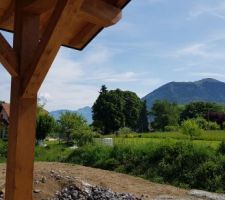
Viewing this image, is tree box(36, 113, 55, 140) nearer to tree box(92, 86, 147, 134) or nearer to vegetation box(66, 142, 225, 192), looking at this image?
vegetation box(66, 142, 225, 192)

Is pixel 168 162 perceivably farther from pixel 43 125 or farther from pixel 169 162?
pixel 43 125

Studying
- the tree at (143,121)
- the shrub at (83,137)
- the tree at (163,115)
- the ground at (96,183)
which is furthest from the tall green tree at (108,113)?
the ground at (96,183)

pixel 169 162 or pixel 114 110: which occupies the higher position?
pixel 114 110

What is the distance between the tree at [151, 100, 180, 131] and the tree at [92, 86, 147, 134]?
7008 mm

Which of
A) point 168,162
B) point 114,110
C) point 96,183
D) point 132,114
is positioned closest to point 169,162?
point 168,162

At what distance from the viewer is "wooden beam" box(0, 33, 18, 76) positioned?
352cm

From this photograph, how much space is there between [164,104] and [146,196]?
7339 cm

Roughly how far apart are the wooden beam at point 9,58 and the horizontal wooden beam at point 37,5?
1.21 feet

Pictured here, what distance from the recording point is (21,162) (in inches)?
140

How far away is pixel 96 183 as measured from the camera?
1030 cm

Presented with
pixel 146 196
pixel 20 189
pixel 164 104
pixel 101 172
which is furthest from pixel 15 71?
pixel 164 104

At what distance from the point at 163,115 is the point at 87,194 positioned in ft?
229

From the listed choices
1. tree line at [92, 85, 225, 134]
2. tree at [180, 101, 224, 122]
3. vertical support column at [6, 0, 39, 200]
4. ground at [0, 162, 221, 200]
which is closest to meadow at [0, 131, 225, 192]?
ground at [0, 162, 221, 200]

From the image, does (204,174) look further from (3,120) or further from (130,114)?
(130,114)
